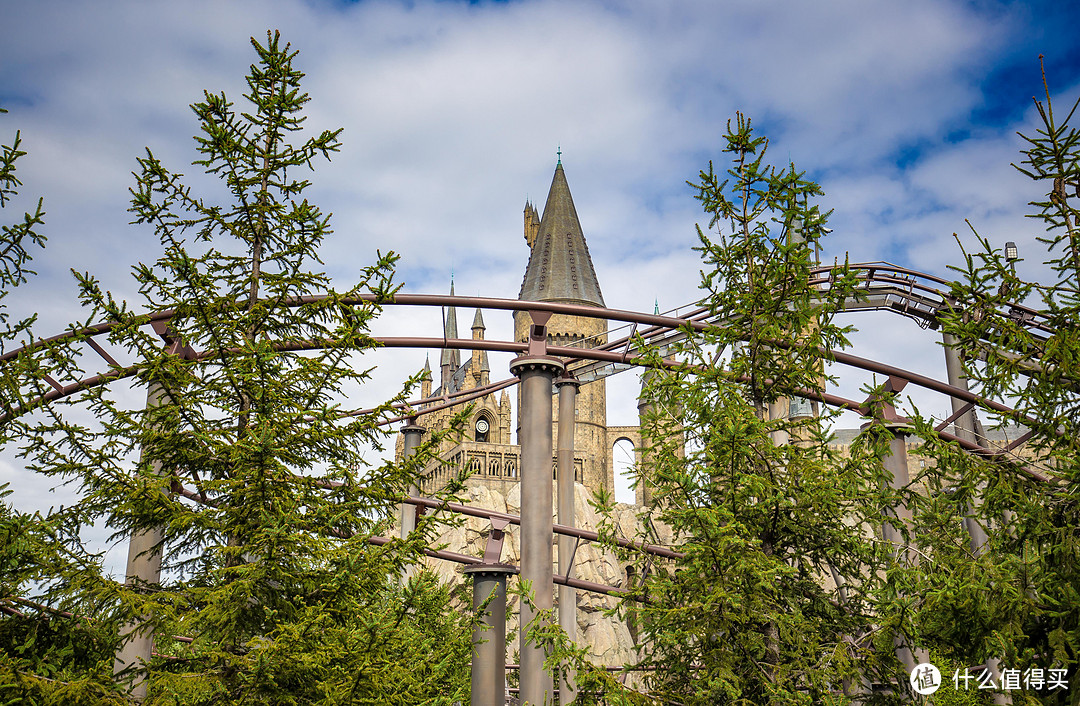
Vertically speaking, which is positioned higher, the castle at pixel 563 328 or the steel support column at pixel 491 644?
the castle at pixel 563 328

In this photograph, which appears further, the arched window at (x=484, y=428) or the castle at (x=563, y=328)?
the arched window at (x=484, y=428)

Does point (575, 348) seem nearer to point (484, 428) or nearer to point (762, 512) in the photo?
point (762, 512)

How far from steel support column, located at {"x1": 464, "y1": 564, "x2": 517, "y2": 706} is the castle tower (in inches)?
2240

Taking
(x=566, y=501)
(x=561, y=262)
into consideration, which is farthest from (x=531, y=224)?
(x=566, y=501)

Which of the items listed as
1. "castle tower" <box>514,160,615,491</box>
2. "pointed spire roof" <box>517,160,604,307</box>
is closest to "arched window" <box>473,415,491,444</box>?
"castle tower" <box>514,160,615,491</box>

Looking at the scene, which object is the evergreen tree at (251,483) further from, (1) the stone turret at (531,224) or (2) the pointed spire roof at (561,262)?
(1) the stone turret at (531,224)

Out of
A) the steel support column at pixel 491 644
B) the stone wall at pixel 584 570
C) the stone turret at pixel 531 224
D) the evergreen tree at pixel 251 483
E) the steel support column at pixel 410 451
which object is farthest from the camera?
the stone turret at pixel 531 224

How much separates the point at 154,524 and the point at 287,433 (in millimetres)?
1393

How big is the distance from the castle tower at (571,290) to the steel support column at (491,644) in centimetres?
5689

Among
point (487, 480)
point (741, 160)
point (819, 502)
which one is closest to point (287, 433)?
point (819, 502)

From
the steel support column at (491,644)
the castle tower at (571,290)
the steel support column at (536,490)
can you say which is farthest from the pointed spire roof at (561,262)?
the steel support column at (491,644)

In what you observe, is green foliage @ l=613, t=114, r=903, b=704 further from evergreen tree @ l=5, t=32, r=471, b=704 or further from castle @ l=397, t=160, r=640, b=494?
castle @ l=397, t=160, r=640, b=494

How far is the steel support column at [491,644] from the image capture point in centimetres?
1073

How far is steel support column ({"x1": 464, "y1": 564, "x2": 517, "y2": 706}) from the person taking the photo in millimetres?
10734
